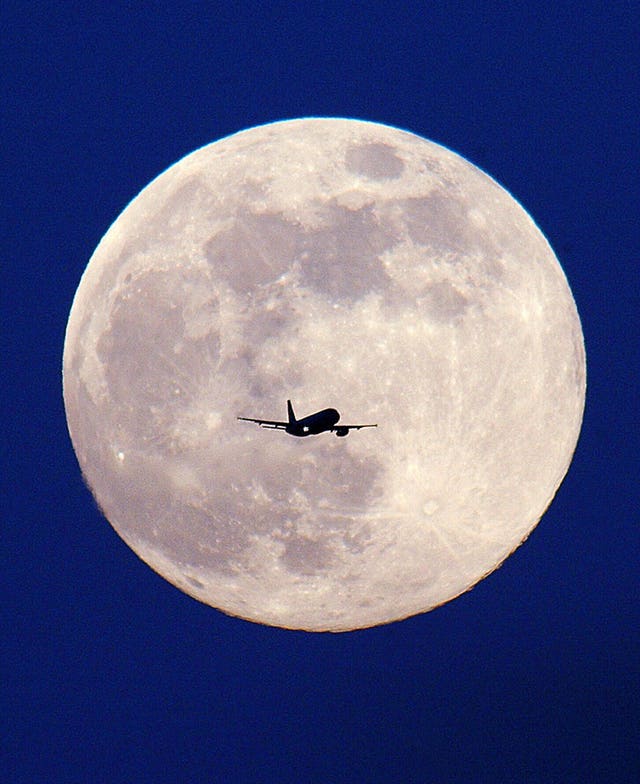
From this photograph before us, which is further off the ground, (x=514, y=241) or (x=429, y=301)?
(x=514, y=241)

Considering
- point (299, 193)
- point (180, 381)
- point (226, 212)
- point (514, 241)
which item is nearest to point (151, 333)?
point (180, 381)

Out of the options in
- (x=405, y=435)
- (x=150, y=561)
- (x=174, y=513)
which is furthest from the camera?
(x=150, y=561)

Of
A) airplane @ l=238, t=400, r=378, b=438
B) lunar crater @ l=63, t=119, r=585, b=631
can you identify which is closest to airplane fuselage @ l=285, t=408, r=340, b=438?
airplane @ l=238, t=400, r=378, b=438

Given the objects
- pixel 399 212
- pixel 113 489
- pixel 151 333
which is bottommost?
pixel 113 489

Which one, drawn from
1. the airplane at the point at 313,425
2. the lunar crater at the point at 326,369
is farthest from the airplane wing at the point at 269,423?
the lunar crater at the point at 326,369

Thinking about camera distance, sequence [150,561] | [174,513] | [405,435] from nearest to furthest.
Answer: [405,435] < [174,513] < [150,561]

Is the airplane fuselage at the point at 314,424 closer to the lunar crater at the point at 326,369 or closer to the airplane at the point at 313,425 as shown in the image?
the airplane at the point at 313,425

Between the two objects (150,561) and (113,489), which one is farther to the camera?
(150,561)

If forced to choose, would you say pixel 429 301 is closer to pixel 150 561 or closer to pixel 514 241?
pixel 514 241
